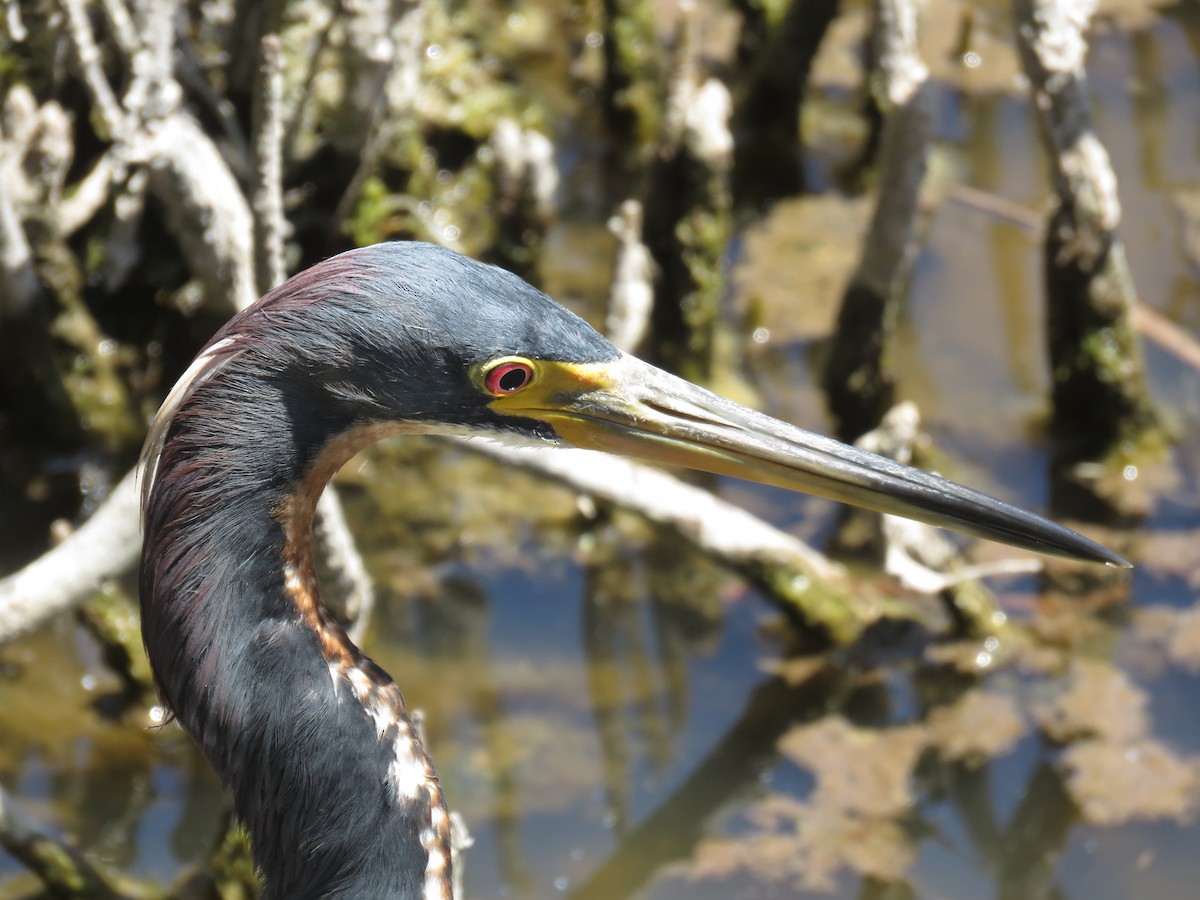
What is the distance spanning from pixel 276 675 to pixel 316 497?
311mm

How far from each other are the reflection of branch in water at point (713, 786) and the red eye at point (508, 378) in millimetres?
2188

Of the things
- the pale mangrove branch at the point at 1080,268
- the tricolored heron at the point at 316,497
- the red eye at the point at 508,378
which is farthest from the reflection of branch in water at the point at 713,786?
the red eye at the point at 508,378

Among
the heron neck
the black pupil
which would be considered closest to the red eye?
the black pupil

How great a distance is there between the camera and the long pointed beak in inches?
96.8

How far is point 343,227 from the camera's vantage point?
5273 mm

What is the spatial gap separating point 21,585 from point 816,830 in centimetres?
239

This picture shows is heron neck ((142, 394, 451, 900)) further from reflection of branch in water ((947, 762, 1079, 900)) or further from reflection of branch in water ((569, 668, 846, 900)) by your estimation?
reflection of branch in water ((947, 762, 1079, 900))

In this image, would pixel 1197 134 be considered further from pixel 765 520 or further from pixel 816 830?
pixel 816 830

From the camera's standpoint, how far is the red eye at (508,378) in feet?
7.70

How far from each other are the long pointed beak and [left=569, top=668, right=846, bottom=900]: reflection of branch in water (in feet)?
6.62

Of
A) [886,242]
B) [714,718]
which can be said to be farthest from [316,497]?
[886,242]

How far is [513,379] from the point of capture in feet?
7.81

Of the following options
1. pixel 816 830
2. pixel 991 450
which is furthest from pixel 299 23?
pixel 816 830

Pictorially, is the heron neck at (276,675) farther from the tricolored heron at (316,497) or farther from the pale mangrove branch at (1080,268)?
the pale mangrove branch at (1080,268)
